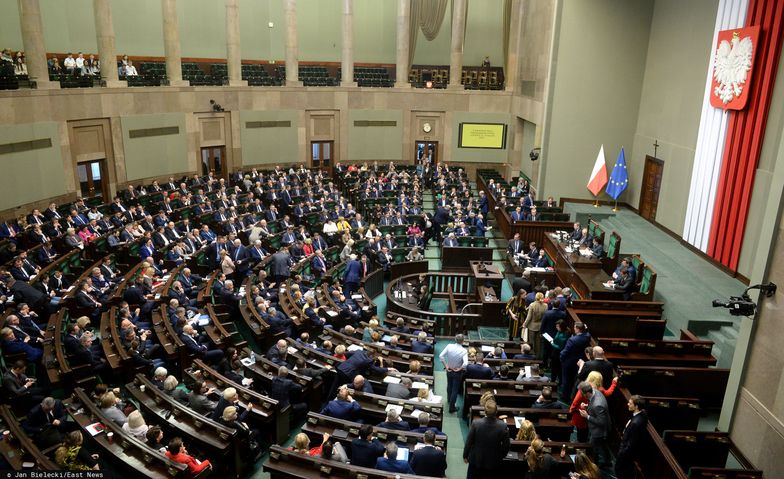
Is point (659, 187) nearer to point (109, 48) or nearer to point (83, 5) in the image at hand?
point (109, 48)

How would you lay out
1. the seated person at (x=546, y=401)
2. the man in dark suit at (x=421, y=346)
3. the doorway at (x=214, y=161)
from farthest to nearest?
the doorway at (x=214, y=161), the man in dark suit at (x=421, y=346), the seated person at (x=546, y=401)

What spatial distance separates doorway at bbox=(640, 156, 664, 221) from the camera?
1664 centimetres

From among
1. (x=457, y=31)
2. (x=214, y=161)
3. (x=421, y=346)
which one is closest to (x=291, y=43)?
(x=214, y=161)

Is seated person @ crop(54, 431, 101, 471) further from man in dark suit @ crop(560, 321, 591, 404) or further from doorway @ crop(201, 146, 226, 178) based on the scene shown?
doorway @ crop(201, 146, 226, 178)

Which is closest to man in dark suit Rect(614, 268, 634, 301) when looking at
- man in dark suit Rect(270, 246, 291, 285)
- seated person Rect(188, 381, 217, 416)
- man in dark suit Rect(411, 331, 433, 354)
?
man in dark suit Rect(411, 331, 433, 354)

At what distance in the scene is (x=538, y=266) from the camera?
14297 millimetres

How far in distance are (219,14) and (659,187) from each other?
21.0 m

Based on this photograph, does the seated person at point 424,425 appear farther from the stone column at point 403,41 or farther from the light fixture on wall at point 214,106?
the stone column at point 403,41

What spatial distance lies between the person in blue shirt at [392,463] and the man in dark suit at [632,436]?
2.53 meters

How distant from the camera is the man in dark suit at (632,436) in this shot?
21.2 feet

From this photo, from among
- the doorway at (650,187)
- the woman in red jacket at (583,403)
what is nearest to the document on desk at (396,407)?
the woman in red jacket at (583,403)

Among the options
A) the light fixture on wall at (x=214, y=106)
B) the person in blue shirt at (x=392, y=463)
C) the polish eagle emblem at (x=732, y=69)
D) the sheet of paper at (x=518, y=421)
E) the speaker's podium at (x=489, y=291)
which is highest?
the polish eagle emblem at (x=732, y=69)

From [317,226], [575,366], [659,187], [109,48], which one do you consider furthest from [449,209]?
[109,48]

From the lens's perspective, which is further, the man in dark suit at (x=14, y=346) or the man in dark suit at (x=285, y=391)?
the man in dark suit at (x=14, y=346)
